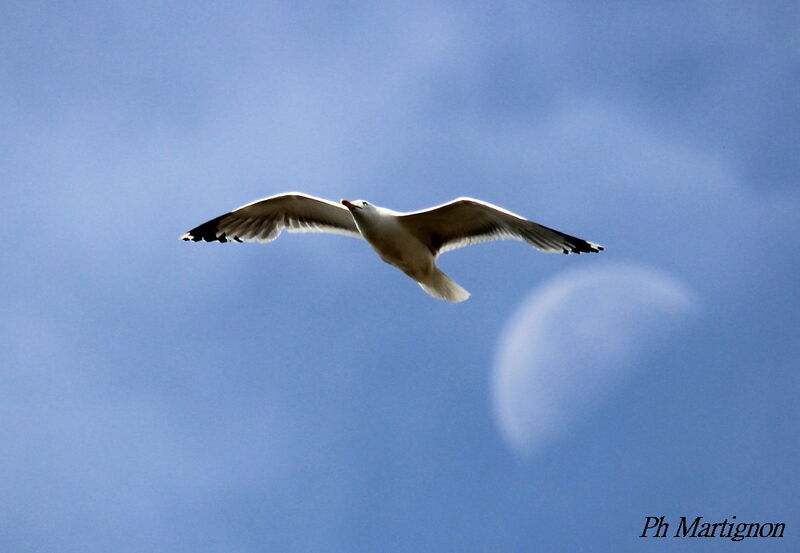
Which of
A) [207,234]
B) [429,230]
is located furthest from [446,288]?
[207,234]

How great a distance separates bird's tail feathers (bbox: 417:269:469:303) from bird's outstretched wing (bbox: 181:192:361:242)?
3.76ft

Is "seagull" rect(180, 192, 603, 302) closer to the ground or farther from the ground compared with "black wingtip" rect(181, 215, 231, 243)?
farther from the ground

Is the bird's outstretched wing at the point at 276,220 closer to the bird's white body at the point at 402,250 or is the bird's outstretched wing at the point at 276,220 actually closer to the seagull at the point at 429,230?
the seagull at the point at 429,230

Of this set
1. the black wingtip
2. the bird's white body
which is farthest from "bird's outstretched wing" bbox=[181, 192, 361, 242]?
the bird's white body

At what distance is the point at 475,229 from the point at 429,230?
48cm

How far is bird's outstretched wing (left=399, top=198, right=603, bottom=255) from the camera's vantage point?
8719 millimetres

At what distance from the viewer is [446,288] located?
9031 mm

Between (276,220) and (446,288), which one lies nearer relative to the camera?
(446,288)

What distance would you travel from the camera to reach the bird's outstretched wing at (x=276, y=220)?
31.8ft

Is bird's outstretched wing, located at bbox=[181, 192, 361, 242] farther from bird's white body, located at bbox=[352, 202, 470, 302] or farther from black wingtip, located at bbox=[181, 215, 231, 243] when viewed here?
bird's white body, located at bbox=[352, 202, 470, 302]

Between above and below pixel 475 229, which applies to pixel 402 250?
below

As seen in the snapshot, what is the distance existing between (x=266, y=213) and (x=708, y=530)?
5699mm

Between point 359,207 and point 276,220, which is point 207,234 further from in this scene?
point 359,207

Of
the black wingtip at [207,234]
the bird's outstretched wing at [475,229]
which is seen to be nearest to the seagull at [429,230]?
the bird's outstretched wing at [475,229]
